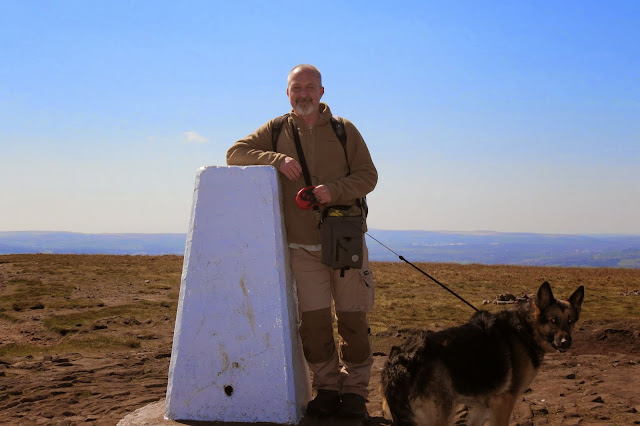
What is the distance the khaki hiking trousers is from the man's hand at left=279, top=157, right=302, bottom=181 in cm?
78

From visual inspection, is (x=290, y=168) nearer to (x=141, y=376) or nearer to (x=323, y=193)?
(x=323, y=193)

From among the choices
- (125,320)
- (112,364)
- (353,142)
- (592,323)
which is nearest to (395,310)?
(592,323)

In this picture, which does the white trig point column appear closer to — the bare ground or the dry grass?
the bare ground

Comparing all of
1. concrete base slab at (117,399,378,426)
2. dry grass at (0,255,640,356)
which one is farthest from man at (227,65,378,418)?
dry grass at (0,255,640,356)

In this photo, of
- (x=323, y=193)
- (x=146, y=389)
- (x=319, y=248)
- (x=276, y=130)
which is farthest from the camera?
(x=146, y=389)

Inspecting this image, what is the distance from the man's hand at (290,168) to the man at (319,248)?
0.08m

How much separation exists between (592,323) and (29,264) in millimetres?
26315

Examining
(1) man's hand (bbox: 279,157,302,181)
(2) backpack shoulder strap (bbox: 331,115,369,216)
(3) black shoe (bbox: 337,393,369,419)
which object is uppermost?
(2) backpack shoulder strap (bbox: 331,115,369,216)

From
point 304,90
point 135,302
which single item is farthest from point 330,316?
point 135,302

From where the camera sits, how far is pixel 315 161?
5715 mm

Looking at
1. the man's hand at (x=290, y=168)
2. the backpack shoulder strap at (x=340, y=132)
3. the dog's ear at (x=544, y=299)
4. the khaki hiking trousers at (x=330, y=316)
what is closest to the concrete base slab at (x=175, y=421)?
the khaki hiking trousers at (x=330, y=316)

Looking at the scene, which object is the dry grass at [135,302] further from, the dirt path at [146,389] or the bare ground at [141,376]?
the dirt path at [146,389]

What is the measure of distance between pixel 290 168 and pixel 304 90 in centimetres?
79

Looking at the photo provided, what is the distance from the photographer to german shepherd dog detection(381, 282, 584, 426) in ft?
15.0
